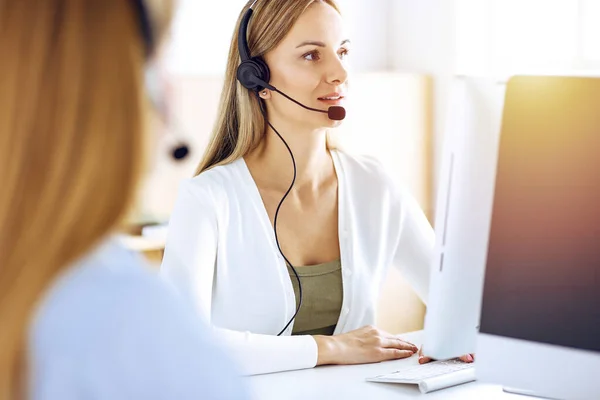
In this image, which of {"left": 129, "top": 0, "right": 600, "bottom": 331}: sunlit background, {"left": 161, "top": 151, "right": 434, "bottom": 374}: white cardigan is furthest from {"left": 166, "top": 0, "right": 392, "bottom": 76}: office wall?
{"left": 161, "top": 151, "right": 434, "bottom": 374}: white cardigan

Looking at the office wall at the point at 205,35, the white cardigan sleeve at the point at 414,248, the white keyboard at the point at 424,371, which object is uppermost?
the office wall at the point at 205,35

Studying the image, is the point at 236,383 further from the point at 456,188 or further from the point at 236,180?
the point at 236,180

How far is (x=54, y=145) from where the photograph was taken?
22.0 inches

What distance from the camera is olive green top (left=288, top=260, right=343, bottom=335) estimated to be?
1.77 meters

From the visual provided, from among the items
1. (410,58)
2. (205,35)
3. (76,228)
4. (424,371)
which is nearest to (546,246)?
(424,371)

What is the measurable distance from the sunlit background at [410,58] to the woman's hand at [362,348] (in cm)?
163

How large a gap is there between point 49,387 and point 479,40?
328cm

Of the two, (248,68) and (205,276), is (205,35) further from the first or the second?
(205,276)

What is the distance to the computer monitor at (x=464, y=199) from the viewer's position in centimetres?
114

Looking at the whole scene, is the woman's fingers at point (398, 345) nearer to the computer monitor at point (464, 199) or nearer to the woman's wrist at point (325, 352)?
the woman's wrist at point (325, 352)

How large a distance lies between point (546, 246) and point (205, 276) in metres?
0.79

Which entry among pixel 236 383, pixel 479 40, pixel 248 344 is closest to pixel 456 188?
pixel 248 344

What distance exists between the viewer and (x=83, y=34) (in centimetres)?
57

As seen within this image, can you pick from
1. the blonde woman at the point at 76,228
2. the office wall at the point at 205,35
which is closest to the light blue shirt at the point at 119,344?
the blonde woman at the point at 76,228
